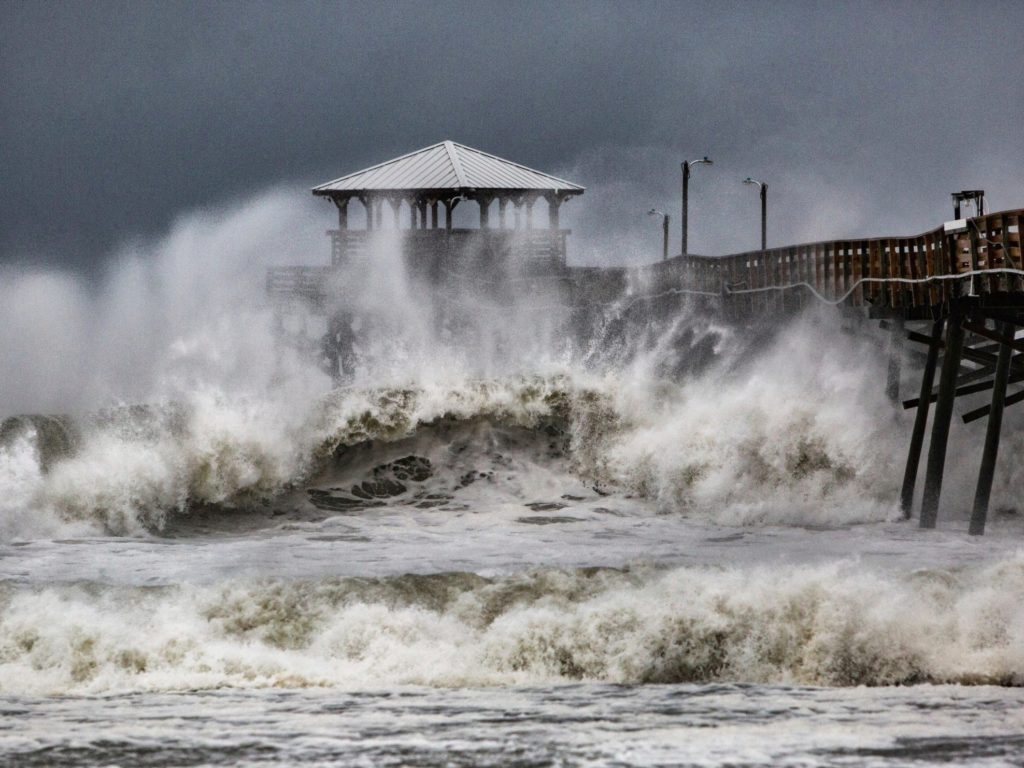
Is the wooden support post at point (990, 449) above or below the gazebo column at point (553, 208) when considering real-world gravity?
below

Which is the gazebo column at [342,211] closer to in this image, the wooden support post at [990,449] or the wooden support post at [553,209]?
the wooden support post at [553,209]

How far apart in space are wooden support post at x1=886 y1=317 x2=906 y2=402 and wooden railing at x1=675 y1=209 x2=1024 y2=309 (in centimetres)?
65

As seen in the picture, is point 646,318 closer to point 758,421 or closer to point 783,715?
point 758,421

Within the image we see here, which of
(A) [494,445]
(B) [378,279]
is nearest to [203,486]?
(A) [494,445]

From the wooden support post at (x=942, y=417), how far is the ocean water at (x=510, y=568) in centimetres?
48

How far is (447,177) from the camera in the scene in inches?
1528

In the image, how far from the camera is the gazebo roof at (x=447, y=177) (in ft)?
126

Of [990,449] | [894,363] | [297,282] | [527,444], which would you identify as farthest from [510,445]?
[297,282]

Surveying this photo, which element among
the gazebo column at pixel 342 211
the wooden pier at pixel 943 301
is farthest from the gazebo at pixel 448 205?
the wooden pier at pixel 943 301

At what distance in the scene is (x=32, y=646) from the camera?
12445 mm

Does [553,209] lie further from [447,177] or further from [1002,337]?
[1002,337]

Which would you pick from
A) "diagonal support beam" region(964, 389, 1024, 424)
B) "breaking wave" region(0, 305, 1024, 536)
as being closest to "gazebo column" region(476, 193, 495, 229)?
"breaking wave" region(0, 305, 1024, 536)

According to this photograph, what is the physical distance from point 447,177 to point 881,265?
18.1 metres

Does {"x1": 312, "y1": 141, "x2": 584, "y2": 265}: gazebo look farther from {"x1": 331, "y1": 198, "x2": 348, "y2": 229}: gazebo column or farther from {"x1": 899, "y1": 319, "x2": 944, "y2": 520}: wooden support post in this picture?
{"x1": 899, "y1": 319, "x2": 944, "y2": 520}: wooden support post
